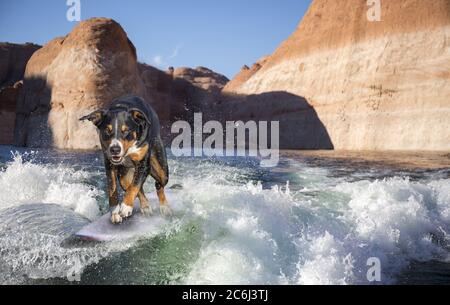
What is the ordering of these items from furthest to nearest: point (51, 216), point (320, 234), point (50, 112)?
point (50, 112)
point (51, 216)
point (320, 234)

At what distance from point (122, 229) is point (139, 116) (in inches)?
49.7

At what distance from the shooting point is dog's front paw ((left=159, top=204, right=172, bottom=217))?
4.67 m

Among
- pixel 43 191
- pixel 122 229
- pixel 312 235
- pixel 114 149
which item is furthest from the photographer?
pixel 43 191

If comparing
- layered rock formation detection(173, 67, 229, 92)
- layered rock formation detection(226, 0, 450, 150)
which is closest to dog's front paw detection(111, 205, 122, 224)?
layered rock formation detection(226, 0, 450, 150)

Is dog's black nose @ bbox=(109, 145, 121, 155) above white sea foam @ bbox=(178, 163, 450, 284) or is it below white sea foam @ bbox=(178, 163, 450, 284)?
above

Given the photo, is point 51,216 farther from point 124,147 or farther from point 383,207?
point 383,207

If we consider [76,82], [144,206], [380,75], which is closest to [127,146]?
[144,206]

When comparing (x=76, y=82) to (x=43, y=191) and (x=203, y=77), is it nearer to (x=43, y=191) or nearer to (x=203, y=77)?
(x=43, y=191)

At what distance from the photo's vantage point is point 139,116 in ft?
12.5

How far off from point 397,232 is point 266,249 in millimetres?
2343

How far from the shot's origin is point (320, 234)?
4.41m

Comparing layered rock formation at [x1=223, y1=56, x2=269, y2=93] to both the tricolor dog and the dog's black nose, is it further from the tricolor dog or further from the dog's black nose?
the dog's black nose

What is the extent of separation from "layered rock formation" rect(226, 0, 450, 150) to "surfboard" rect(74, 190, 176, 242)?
18441mm

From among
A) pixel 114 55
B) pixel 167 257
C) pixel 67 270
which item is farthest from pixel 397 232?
pixel 114 55
